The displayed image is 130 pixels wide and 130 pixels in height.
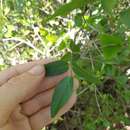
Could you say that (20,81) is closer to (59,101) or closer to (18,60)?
(59,101)

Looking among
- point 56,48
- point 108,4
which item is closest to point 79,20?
point 108,4

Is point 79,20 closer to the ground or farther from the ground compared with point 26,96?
farther from the ground

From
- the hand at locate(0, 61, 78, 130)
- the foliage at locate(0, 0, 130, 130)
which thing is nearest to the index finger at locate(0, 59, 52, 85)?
the hand at locate(0, 61, 78, 130)

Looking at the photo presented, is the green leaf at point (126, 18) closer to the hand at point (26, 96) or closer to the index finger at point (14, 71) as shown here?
the hand at point (26, 96)

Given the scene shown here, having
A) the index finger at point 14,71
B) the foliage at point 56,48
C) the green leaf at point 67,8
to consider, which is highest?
the green leaf at point 67,8

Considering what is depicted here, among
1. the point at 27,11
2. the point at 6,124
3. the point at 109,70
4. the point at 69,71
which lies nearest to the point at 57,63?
the point at 69,71

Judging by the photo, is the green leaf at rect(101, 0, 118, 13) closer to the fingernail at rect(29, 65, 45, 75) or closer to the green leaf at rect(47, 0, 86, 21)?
the green leaf at rect(47, 0, 86, 21)

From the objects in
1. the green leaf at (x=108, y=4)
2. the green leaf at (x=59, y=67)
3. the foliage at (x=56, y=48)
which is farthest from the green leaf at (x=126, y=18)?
the foliage at (x=56, y=48)

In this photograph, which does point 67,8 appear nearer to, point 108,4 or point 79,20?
point 108,4
